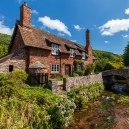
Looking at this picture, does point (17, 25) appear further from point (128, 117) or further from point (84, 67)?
point (128, 117)

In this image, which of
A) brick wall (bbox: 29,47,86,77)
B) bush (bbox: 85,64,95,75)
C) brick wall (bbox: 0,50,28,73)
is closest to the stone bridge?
bush (bbox: 85,64,95,75)

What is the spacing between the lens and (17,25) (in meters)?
17.6

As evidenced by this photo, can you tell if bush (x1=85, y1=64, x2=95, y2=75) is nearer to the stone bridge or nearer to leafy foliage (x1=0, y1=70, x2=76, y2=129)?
the stone bridge

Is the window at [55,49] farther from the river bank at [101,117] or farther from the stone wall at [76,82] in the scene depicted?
the river bank at [101,117]

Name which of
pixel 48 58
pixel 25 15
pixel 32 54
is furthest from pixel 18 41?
pixel 48 58

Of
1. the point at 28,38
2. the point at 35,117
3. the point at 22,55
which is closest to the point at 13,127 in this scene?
the point at 35,117

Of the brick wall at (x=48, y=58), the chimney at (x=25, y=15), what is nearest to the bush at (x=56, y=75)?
the brick wall at (x=48, y=58)

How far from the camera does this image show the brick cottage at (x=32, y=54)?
572 inches

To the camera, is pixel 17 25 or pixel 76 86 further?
pixel 17 25

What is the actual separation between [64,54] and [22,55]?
848 centimetres

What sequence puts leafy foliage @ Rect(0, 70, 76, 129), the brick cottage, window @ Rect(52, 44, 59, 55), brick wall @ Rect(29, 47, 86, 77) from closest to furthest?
leafy foliage @ Rect(0, 70, 76, 129)
the brick cottage
brick wall @ Rect(29, 47, 86, 77)
window @ Rect(52, 44, 59, 55)

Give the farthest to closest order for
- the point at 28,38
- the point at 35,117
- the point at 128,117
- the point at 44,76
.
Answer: the point at 28,38
the point at 44,76
the point at 128,117
the point at 35,117

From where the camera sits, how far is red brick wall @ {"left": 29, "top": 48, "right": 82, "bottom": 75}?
16255mm

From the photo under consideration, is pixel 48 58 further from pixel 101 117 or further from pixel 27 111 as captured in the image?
pixel 27 111
